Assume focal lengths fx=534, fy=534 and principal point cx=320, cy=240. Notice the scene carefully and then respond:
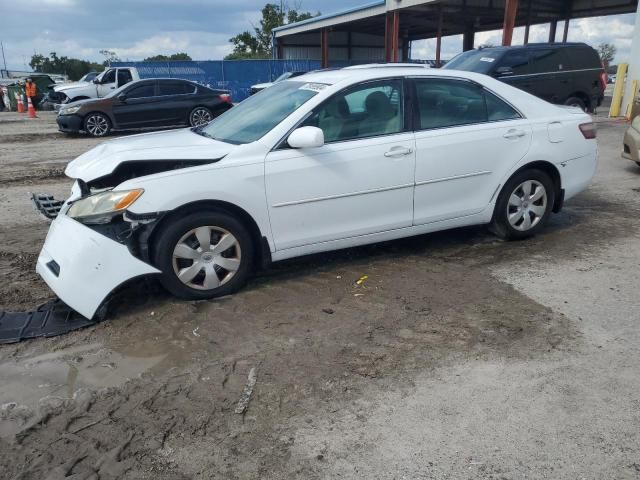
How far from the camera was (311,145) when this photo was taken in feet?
13.1

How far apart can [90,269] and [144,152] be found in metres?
0.97

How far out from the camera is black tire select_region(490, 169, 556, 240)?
5.08 metres

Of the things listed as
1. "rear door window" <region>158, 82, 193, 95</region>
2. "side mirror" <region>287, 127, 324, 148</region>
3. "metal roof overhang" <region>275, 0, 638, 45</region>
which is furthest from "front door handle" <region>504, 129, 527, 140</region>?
"metal roof overhang" <region>275, 0, 638, 45</region>

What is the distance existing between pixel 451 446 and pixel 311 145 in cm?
234

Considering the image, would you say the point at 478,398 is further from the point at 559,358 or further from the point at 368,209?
the point at 368,209

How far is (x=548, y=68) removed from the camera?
498 inches

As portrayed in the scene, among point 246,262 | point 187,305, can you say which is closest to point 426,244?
point 246,262

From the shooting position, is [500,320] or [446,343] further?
[500,320]

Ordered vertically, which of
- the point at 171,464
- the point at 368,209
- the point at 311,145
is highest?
the point at 311,145

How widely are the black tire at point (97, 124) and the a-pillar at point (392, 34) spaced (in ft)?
52.7

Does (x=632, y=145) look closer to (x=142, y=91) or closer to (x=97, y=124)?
(x=142, y=91)

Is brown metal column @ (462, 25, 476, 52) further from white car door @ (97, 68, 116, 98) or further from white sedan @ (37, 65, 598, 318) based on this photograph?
white sedan @ (37, 65, 598, 318)

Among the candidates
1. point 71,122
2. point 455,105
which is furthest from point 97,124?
point 455,105

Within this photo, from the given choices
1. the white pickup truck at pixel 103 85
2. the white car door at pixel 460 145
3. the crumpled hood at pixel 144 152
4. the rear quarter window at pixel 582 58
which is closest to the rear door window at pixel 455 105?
the white car door at pixel 460 145
